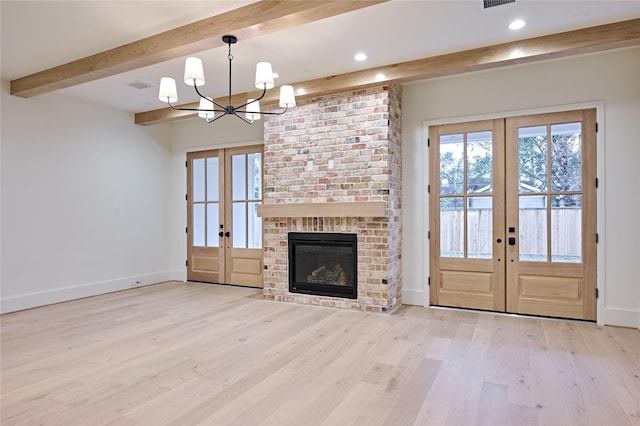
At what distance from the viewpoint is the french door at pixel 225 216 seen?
6.29 meters

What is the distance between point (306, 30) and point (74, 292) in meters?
4.88

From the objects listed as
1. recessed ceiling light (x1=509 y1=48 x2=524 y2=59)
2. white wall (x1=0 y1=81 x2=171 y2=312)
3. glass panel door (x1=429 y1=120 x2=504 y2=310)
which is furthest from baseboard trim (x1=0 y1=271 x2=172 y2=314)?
recessed ceiling light (x1=509 y1=48 x2=524 y2=59)

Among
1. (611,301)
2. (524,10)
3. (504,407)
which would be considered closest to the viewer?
(504,407)

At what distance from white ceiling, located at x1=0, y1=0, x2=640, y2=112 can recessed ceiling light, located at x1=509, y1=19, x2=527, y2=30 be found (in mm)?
50

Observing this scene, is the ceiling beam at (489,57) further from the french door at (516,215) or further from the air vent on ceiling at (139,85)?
the air vent on ceiling at (139,85)

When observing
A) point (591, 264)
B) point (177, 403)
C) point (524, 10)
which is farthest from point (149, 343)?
point (591, 264)

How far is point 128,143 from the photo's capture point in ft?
21.0

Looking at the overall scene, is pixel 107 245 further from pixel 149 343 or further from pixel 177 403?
pixel 177 403

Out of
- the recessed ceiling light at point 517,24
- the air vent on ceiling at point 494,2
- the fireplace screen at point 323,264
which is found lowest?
the fireplace screen at point 323,264

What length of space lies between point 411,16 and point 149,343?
376cm

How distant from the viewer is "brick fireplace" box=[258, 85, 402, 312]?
15.3 ft

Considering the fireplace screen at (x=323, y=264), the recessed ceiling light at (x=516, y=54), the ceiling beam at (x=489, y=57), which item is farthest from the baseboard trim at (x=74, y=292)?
the recessed ceiling light at (x=516, y=54)

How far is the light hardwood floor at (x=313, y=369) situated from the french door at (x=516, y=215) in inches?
11.7

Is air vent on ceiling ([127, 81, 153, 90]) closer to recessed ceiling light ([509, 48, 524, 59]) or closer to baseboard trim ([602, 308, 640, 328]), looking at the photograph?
recessed ceiling light ([509, 48, 524, 59])
